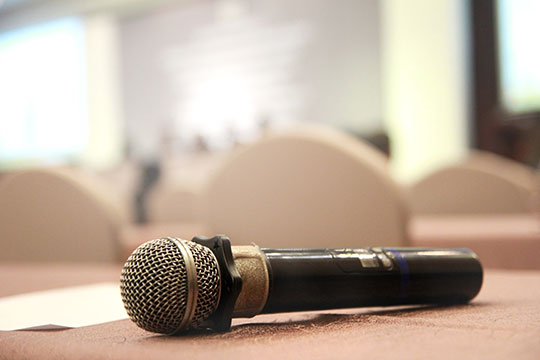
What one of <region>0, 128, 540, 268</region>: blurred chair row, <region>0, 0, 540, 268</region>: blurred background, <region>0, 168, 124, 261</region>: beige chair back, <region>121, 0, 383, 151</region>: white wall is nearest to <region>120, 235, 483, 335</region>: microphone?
<region>0, 128, 540, 268</region>: blurred chair row

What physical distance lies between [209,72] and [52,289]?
6152 millimetres

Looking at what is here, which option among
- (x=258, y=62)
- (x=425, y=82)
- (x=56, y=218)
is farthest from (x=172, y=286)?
(x=258, y=62)

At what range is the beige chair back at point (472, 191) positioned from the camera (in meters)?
2.14

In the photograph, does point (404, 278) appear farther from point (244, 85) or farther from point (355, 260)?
point (244, 85)

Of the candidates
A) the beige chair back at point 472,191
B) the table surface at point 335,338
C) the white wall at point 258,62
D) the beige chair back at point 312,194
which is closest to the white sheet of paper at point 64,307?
the table surface at point 335,338

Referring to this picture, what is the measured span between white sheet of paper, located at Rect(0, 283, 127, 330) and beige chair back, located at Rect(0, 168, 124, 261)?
793 millimetres

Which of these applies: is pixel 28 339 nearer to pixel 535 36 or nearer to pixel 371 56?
pixel 535 36

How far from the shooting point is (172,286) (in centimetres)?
37

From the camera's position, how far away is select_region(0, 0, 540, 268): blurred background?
11.7 ft

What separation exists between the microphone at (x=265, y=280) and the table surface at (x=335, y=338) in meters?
0.01

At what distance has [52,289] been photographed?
680mm

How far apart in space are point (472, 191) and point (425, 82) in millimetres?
2637

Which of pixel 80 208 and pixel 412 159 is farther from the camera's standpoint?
pixel 412 159

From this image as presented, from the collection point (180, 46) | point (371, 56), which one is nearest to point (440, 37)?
point (371, 56)
